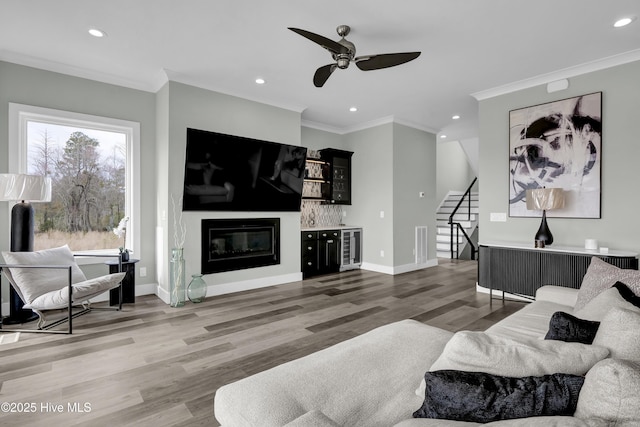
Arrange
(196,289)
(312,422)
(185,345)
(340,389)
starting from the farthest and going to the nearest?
(196,289) < (185,345) < (340,389) < (312,422)

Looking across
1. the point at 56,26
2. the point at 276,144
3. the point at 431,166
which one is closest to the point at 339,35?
the point at 276,144

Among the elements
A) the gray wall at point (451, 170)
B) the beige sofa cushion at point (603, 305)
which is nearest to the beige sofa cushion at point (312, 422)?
the beige sofa cushion at point (603, 305)

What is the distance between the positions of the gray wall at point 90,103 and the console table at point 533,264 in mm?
4487

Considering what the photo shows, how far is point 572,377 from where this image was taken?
3.06 ft

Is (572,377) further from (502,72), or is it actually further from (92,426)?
(502,72)

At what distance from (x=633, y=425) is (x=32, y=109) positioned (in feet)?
17.1

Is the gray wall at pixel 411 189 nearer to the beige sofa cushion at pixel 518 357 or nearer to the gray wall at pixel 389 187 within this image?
the gray wall at pixel 389 187

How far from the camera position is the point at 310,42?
3.31m

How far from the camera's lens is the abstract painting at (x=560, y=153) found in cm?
384

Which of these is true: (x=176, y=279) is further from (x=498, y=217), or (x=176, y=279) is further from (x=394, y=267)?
(x=498, y=217)

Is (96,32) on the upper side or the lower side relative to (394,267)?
upper

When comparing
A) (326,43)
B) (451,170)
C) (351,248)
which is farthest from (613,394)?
(451,170)

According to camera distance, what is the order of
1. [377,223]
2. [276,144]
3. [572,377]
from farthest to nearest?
[377,223] < [276,144] < [572,377]

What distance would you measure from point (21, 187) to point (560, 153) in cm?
593
